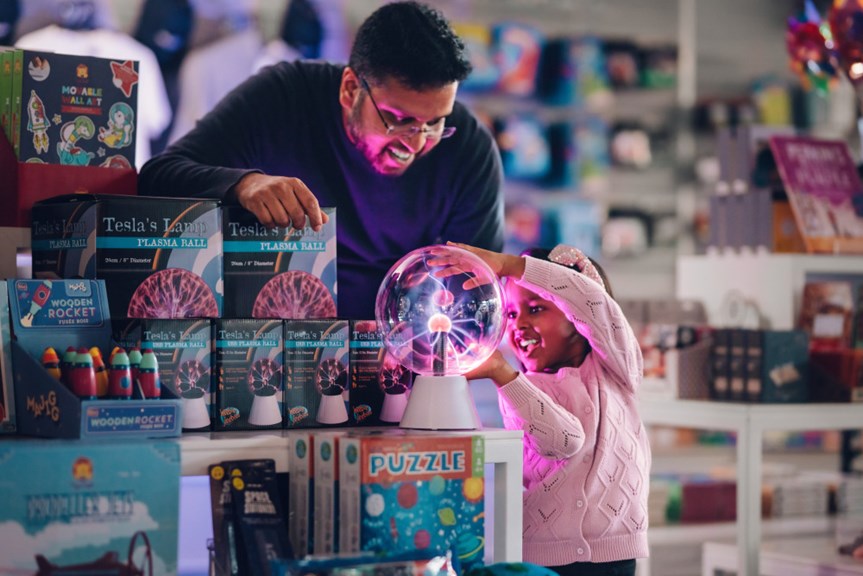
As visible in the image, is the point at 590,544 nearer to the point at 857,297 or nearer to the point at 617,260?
the point at 857,297

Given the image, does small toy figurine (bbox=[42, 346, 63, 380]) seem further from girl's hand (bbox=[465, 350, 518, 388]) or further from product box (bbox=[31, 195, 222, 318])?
girl's hand (bbox=[465, 350, 518, 388])

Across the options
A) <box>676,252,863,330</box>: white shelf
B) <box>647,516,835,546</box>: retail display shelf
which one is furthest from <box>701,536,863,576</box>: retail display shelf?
<box>676,252,863,330</box>: white shelf

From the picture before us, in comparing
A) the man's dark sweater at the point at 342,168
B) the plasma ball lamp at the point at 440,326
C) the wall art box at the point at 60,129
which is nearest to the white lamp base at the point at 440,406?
the plasma ball lamp at the point at 440,326

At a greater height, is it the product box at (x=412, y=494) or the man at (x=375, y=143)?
the man at (x=375, y=143)

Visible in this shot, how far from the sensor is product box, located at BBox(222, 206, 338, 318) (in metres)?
2.12

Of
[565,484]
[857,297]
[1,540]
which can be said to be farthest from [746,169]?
[1,540]

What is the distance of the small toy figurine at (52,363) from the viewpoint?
5.89ft

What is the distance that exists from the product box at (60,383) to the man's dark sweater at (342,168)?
1.01m

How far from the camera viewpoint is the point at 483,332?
2.05 metres

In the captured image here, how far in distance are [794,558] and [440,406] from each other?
2154 millimetres

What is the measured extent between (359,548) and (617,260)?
474 centimetres

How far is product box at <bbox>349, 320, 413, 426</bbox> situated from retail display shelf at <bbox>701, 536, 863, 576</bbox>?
78.5 inches

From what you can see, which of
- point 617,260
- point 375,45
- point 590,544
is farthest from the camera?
point 617,260

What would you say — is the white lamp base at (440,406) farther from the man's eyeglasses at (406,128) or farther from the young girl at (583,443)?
the man's eyeglasses at (406,128)
